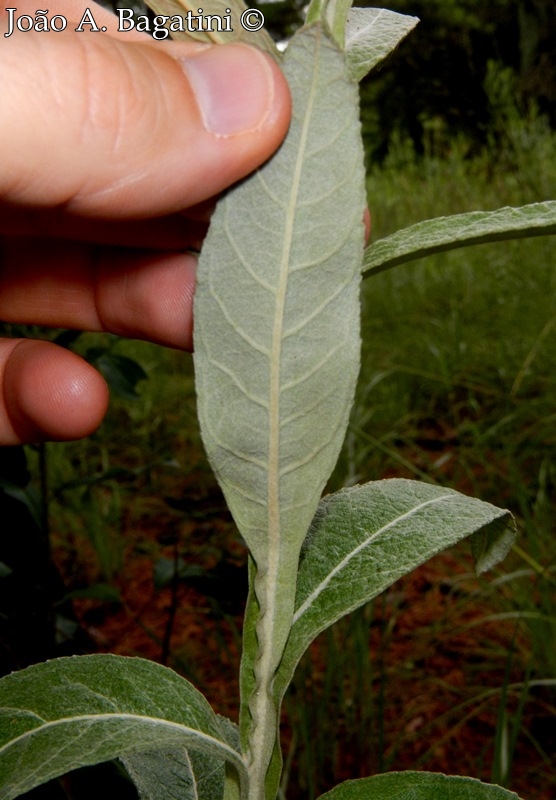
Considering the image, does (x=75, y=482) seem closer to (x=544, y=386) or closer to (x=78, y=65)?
(x=78, y=65)

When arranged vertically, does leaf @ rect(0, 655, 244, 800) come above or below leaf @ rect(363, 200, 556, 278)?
below

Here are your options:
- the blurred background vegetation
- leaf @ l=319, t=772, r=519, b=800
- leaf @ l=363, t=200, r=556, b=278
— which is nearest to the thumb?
leaf @ l=363, t=200, r=556, b=278

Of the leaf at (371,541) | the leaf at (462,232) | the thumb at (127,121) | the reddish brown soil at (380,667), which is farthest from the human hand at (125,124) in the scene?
the reddish brown soil at (380,667)

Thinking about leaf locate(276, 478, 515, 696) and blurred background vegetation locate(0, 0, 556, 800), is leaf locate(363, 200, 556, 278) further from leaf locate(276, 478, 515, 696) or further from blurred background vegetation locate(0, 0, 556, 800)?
blurred background vegetation locate(0, 0, 556, 800)

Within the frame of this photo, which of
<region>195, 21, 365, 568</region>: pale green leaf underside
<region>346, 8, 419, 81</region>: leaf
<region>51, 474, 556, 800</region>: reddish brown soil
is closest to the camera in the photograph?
<region>195, 21, 365, 568</region>: pale green leaf underside

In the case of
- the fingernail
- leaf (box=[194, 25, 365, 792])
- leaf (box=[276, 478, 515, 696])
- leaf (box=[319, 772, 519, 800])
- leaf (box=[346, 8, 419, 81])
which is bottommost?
leaf (box=[319, 772, 519, 800])

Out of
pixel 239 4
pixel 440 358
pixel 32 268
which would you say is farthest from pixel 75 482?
pixel 440 358

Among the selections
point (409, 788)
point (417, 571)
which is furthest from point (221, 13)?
point (417, 571)
